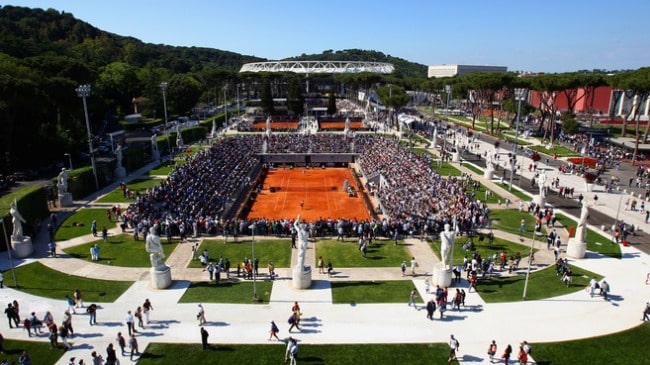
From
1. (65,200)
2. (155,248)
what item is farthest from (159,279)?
(65,200)

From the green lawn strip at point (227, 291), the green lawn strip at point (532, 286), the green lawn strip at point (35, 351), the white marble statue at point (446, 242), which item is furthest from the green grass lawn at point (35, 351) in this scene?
the green lawn strip at point (532, 286)

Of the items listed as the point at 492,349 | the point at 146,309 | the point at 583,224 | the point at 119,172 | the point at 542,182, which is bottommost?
the point at 492,349

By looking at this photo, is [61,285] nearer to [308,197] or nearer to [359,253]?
[359,253]

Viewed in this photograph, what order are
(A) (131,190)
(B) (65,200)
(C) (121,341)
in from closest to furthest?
(C) (121,341)
(B) (65,200)
(A) (131,190)

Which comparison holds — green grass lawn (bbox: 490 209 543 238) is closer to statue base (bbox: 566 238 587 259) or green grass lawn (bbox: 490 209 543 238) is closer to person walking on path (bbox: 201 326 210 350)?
statue base (bbox: 566 238 587 259)

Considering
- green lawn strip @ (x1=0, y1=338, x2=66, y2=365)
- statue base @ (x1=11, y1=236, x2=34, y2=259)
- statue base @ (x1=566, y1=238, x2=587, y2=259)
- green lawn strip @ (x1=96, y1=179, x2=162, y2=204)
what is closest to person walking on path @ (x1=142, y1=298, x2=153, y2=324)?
green lawn strip @ (x1=0, y1=338, x2=66, y2=365)


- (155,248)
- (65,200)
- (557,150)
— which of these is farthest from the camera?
(557,150)

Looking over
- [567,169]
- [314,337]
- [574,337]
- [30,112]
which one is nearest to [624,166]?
[567,169]
